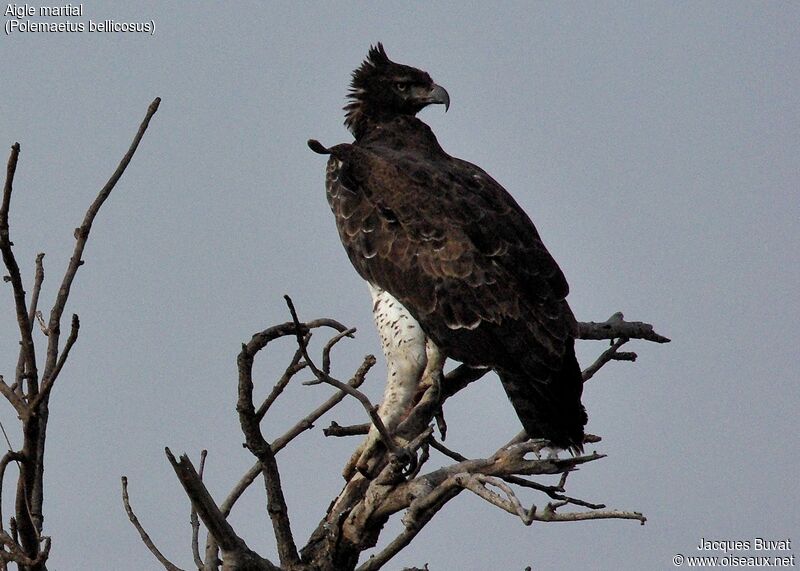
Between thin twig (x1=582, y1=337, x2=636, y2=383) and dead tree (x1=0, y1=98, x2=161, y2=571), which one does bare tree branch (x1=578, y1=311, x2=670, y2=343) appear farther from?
dead tree (x1=0, y1=98, x2=161, y2=571)

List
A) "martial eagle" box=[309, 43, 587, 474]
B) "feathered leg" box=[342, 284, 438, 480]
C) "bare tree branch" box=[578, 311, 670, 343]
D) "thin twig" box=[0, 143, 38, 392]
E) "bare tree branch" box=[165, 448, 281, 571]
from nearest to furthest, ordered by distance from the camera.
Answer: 1. "thin twig" box=[0, 143, 38, 392]
2. "bare tree branch" box=[165, 448, 281, 571]
3. "martial eagle" box=[309, 43, 587, 474]
4. "feathered leg" box=[342, 284, 438, 480]
5. "bare tree branch" box=[578, 311, 670, 343]

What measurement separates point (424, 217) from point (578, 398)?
1.79m

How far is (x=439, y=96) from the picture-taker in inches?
400

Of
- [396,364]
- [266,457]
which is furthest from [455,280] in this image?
[266,457]

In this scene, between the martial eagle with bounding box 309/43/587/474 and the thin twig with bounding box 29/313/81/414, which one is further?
the martial eagle with bounding box 309/43/587/474

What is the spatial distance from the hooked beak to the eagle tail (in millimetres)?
3091

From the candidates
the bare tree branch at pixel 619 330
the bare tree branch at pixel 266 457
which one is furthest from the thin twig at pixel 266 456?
the bare tree branch at pixel 619 330

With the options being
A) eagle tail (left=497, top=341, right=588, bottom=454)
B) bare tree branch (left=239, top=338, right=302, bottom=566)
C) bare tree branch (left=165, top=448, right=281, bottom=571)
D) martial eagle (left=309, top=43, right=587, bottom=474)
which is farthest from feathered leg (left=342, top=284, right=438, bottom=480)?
bare tree branch (left=165, top=448, right=281, bottom=571)

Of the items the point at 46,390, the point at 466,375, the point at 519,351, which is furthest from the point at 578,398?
the point at 46,390

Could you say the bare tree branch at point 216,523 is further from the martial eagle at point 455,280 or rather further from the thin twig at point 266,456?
the martial eagle at point 455,280

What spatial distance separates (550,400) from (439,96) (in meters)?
3.58

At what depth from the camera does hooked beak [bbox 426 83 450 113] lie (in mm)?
10133

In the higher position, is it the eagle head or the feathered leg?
the eagle head

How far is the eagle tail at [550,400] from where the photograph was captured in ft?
24.0
